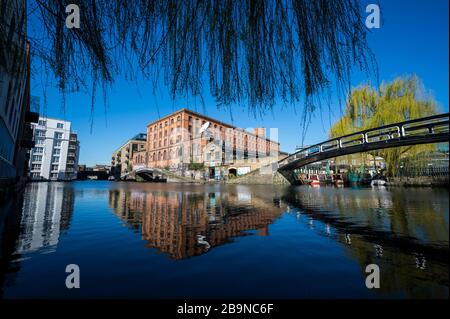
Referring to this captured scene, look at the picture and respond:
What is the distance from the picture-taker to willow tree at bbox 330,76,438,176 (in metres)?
12.4

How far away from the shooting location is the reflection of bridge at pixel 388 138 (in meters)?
9.61

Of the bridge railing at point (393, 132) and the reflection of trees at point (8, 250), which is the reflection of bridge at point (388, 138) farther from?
the reflection of trees at point (8, 250)

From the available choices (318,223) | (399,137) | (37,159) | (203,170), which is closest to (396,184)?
(399,137)

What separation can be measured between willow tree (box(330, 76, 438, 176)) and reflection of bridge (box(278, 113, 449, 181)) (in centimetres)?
85

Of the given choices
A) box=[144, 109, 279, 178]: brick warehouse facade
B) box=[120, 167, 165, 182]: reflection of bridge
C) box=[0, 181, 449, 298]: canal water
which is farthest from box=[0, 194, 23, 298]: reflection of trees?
box=[120, 167, 165, 182]: reflection of bridge

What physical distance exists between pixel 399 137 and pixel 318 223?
10.7m

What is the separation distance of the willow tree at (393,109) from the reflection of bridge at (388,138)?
85 cm

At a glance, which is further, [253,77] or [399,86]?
[399,86]

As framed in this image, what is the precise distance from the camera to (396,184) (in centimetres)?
1664

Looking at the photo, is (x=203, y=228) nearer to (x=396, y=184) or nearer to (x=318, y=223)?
(x=318, y=223)

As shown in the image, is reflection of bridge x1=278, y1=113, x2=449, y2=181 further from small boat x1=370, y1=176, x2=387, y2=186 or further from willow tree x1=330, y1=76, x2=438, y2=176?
small boat x1=370, y1=176, x2=387, y2=186

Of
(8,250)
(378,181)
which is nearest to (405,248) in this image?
(8,250)

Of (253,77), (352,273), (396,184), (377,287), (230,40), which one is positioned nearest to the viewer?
(230,40)

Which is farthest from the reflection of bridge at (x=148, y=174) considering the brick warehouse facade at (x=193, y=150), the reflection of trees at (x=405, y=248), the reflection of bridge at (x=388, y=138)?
the reflection of trees at (x=405, y=248)
